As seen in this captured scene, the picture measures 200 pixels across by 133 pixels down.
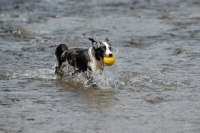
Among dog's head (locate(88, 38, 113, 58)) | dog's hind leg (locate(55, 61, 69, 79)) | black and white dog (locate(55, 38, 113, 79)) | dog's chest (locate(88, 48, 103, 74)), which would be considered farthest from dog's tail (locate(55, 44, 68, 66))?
dog's head (locate(88, 38, 113, 58))

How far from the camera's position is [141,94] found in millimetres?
10414

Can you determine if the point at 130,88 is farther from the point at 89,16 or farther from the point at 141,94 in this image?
the point at 89,16

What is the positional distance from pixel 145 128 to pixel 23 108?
7.65 feet

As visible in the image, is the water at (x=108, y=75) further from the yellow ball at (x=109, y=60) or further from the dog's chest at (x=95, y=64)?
the yellow ball at (x=109, y=60)

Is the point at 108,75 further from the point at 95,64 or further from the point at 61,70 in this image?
the point at 61,70

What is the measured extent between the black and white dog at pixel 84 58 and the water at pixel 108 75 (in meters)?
0.23

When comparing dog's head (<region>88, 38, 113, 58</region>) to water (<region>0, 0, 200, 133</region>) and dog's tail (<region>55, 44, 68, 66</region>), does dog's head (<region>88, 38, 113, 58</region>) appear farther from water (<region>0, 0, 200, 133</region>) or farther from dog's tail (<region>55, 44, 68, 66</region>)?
dog's tail (<region>55, 44, 68, 66</region>)

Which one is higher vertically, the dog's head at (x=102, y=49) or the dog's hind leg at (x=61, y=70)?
the dog's head at (x=102, y=49)

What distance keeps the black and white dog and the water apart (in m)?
0.23

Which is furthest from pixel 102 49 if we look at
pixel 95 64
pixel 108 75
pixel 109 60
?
pixel 108 75

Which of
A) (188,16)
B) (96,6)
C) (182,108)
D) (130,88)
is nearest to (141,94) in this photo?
(130,88)

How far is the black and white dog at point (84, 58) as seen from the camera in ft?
35.2

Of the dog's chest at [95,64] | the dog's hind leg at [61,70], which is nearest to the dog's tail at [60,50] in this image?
the dog's hind leg at [61,70]

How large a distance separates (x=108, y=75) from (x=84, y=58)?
768 millimetres
